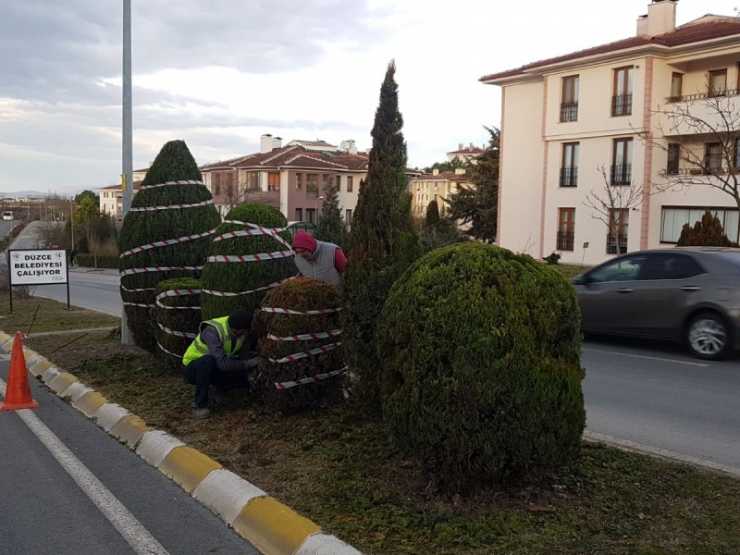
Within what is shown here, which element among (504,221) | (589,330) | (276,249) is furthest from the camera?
(504,221)

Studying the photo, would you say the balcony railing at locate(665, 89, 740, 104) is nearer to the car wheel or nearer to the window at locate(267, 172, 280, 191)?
the car wheel

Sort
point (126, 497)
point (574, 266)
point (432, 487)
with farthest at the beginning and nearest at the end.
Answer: point (574, 266), point (126, 497), point (432, 487)

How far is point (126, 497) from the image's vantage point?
5055 millimetres

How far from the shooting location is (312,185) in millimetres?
62875

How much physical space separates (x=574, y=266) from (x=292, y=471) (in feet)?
95.8

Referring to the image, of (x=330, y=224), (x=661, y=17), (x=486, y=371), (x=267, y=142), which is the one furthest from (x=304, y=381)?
(x=267, y=142)

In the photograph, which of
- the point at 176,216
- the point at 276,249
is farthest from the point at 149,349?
the point at 276,249

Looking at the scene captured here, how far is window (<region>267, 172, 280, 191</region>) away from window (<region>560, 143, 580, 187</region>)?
103 feet

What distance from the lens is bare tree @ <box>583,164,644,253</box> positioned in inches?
1244

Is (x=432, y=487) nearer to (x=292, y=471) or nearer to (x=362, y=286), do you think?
(x=292, y=471)

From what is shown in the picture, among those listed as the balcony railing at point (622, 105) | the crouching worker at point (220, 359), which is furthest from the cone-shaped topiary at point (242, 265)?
the balcony railing at point (622, 105)

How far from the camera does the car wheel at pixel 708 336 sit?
10.3 meters

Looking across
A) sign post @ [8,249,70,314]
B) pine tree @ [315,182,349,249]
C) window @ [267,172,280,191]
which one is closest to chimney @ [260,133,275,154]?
window @ [267,172,280,191]

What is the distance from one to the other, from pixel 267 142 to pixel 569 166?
149ft
